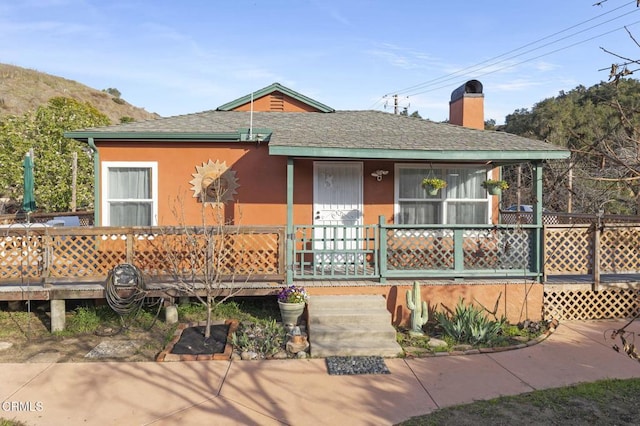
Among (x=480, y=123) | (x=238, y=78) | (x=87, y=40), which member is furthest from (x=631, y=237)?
(x=87, y=40)

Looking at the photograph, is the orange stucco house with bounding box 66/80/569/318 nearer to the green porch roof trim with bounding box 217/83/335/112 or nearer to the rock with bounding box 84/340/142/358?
the green porch roof trim with bounding box 217/83/335/112

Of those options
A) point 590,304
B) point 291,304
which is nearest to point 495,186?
point 590,304

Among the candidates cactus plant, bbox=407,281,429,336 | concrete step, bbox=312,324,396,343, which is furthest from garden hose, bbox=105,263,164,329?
cactus plant, bbox=407,281,429,336

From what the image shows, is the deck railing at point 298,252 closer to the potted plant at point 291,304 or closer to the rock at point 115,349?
the potted plant at point 291,304

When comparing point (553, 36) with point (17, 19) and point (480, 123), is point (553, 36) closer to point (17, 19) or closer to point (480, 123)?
point (480, 123)

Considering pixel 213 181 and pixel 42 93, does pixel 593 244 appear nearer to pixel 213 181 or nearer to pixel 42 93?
pixel 213 181

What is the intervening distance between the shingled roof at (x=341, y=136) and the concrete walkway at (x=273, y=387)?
348 centimetres

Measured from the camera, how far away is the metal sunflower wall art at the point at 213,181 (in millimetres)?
9344

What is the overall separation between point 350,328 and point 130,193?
220 inches

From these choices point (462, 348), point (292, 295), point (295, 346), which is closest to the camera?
point (295, 346)

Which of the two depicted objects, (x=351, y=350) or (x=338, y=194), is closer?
(x=351, y=350)

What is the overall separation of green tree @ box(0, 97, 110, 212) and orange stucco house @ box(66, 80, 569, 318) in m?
11.4

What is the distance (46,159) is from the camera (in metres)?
18.8

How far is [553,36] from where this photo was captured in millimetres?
20094
